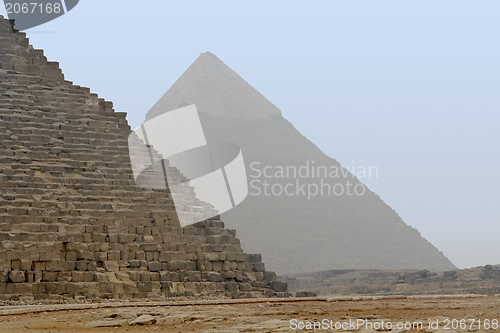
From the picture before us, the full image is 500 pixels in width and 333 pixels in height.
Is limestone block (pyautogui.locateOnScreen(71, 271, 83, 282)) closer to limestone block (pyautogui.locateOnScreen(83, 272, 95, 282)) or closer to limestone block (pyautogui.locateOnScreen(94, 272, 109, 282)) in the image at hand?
limestone block (pyautogui.locateOnScreen(83, 272, 95, 282))

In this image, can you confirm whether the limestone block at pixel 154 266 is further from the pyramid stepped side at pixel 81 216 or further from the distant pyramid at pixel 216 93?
the distant pyramid at pixel 216 93

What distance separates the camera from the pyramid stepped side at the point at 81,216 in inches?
841

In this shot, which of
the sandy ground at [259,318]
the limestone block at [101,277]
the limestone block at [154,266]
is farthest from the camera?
the limestone block at [154,266]

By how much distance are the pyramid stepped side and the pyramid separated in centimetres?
4460

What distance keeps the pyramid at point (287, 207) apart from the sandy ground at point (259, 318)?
174 ft

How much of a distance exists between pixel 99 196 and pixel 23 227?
8.91 ft

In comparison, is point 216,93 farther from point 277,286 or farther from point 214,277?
point 214,277

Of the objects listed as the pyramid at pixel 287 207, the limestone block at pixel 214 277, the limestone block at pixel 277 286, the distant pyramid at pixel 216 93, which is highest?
the distant pyramid at pixel 216 93

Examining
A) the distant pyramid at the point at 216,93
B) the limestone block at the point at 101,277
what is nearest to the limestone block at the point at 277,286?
the limestone block at the point at 101,277

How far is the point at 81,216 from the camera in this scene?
23.1m

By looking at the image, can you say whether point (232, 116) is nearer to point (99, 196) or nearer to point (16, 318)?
point (99, 196)

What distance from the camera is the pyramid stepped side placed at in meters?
21.4

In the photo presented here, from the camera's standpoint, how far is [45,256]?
840 inches

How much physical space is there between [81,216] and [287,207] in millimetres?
59876
